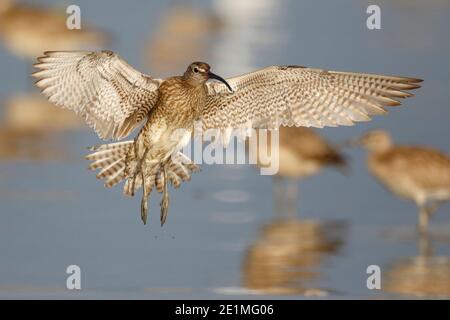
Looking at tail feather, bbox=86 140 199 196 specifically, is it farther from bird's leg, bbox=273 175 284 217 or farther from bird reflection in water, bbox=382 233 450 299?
bird's leg, bbox=273 175 284 217

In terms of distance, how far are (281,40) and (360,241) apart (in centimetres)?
550

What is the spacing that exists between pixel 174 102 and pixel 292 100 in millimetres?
743

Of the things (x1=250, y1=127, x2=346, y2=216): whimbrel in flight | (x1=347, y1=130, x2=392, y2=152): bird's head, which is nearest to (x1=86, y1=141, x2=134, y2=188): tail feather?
(x1=250, y1=127, x2=346, y2=216): whimbrel in flight

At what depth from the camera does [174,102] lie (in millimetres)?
8055

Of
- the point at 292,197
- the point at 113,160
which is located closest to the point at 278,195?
the point at 292,197

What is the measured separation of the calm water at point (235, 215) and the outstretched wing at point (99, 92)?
2.98 feet

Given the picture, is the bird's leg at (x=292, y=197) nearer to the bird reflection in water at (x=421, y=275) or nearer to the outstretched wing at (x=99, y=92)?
the bird reflection in water at (x=421, y=275)

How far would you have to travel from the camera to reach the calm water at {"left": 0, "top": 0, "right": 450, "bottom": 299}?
8023mm

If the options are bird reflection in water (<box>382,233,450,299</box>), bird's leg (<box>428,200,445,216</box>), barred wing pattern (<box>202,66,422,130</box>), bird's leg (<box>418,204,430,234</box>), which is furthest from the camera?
bird's leg (<box>428,200,445,216</box>)

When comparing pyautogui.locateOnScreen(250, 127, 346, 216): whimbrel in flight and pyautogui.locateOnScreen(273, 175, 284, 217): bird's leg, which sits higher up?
pyautogui.locateOnScreen(250, 127, 346, 216): whimbrel in flight

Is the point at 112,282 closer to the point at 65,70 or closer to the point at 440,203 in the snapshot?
the point at 65,70

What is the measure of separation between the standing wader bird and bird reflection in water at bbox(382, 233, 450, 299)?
990 mm

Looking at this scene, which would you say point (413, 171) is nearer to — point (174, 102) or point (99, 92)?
point (174, 102)
